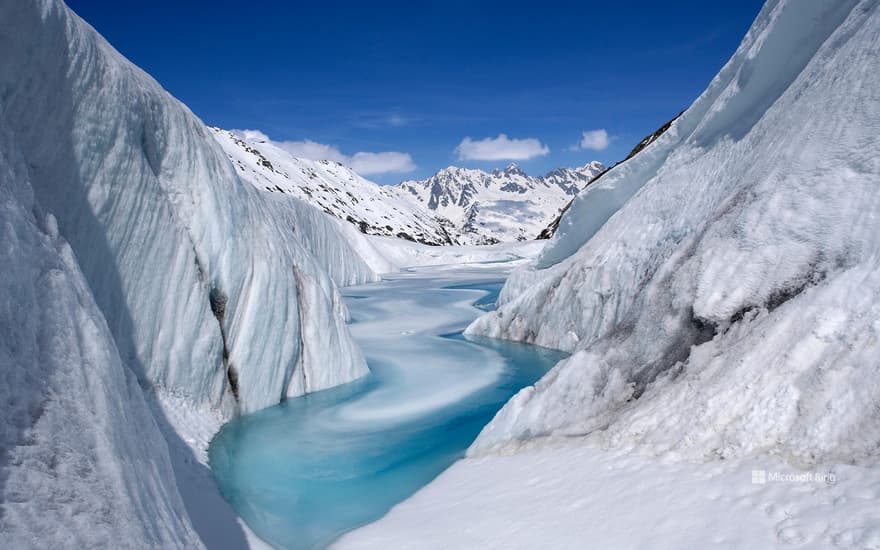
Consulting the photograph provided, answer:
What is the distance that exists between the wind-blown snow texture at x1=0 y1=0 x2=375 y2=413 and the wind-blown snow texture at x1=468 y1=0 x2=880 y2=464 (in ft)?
16.3

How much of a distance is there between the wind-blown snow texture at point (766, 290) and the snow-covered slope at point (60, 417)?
4.35m

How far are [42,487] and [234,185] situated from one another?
848cm

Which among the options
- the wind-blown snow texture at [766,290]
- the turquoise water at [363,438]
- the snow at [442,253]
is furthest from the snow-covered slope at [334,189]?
the wind-blown snow texture at [766,290]

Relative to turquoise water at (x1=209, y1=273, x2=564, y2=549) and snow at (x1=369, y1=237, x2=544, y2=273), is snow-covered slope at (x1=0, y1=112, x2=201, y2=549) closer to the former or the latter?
turquoise water at (x1=209, y1=273, x2=564, y2=549)

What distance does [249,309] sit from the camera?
32.0 feet

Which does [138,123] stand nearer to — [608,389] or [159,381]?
[159,381]

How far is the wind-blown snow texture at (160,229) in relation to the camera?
614 cm

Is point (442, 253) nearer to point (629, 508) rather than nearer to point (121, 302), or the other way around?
point (121, 302)

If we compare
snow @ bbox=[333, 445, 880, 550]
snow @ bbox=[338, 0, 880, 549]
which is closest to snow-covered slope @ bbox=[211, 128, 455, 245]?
snow @ bbox=[338, 0, 880, 549]

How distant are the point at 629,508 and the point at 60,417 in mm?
4165

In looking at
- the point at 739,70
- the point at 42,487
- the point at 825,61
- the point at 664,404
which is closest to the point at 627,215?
the point at 739,70

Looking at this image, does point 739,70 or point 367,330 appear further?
point 367,330

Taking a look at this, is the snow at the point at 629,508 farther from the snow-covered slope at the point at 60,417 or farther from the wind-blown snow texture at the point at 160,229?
the wind-blown snow texture at the point at 160,229

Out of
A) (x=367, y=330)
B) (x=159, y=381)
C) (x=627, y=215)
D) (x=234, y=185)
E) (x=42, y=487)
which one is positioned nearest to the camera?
(x=42, y=487)
